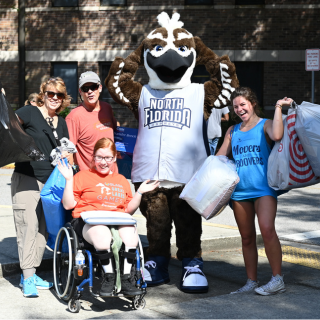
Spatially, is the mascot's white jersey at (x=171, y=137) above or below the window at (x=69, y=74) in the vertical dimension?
below

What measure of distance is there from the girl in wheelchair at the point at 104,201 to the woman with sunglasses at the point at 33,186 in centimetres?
40

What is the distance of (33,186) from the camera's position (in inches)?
189

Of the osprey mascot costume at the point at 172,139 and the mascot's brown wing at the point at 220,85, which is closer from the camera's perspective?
the osprey mascot costume at the point at 172,139

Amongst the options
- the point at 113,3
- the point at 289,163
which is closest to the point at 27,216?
the point at 289,163

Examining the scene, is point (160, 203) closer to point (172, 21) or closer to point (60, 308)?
point (60, 308)

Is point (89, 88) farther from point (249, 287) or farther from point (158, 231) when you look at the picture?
point (249, 287)

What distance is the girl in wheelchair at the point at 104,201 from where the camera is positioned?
412cm

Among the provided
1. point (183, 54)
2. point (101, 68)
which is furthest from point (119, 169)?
point (101, 68)

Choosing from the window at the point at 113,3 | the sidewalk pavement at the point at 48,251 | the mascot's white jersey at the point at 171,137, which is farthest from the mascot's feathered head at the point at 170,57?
the window at the point at 113,3

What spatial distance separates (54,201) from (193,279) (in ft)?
4.64

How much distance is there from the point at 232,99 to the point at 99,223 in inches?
66.3

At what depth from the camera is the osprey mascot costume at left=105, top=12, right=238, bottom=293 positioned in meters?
5.02

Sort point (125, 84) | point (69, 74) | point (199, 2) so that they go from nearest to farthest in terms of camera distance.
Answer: point (125, 84)
point (199, 2)
point (69, 74)

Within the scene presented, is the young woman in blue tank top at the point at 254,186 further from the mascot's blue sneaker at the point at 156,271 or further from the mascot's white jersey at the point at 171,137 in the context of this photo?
the mascot's blue sneaker at the point at 156,271
